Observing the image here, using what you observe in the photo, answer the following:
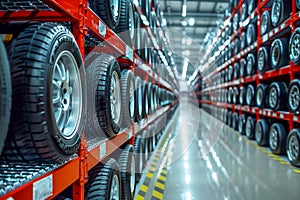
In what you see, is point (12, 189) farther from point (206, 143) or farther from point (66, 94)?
point (206, 143)

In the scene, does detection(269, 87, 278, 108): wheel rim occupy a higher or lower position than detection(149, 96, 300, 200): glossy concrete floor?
higher

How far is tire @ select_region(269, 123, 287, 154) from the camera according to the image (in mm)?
5748

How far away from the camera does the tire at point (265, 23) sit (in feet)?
21.9

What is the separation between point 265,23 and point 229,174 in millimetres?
3738

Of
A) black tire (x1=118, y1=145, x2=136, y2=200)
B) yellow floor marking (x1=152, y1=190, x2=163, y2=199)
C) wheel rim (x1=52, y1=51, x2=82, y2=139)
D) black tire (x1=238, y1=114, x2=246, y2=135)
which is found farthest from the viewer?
black tire (x1=238, y1=114, x2=246, y2=135)

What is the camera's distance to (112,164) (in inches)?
101

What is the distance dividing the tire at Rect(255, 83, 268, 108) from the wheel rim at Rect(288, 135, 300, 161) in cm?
192

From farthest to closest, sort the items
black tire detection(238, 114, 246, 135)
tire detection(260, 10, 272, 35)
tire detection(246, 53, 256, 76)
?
black tire detection(238, 114, 246, 135)
tire detection(246, 53, 256, 76)
tire detection(260, 10, 272, 35)

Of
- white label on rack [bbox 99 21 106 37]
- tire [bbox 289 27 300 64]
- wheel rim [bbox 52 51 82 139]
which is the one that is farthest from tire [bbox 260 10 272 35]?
wheel rim [bbox 52 51 82 139]

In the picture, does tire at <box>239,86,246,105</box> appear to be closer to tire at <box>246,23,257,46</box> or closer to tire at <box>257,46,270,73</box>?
tire at <box>246,23,257,46</box>

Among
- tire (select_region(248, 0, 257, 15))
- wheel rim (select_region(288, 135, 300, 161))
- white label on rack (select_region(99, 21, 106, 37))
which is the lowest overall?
wheel rim (select_region(288, 135, 300, 161))

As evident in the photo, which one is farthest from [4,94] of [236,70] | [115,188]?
[236,70]

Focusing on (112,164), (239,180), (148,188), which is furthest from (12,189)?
(239,180)

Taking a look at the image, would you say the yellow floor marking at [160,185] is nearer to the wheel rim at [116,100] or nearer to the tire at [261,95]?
the wheel rim at [116,100]
